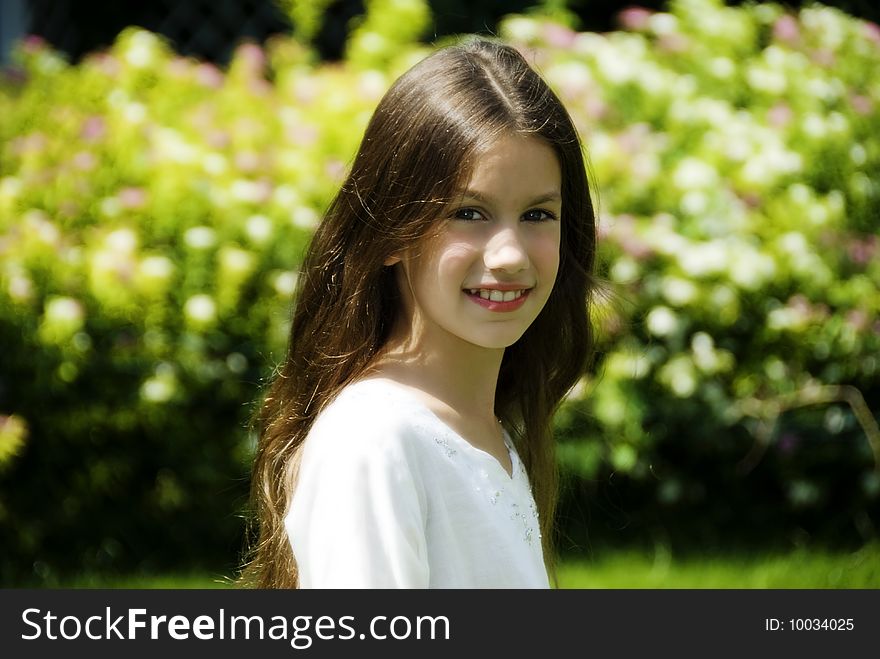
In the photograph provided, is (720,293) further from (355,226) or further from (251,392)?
(355,226)

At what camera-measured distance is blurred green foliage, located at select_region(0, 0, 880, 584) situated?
350cm

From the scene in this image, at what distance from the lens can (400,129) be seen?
4.97ft

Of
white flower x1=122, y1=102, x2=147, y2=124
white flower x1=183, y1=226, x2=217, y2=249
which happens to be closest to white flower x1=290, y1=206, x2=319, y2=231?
white flower x1=183, y1=226, x2=217, y2=249

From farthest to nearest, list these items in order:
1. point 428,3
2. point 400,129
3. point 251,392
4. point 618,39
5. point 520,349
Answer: point 428,3 → point 618,39 → point 251,392 → point 520,349 → point 400,129

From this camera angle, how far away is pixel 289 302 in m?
3.48

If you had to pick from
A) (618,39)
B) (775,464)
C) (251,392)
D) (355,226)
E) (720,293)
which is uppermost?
(355,226)

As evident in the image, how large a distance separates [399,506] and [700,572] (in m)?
2.51

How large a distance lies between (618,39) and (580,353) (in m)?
2.90

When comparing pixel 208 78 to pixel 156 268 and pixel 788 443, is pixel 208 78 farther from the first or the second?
pixel 788 443

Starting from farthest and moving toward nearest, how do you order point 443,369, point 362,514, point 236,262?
point 236,262 < point 443,369 < point 362,514

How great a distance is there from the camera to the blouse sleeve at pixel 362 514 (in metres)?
1.25

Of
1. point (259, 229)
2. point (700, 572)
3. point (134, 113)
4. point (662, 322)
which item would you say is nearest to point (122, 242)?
point (259, 229)

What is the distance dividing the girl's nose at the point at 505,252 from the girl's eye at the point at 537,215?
0.12 feet
